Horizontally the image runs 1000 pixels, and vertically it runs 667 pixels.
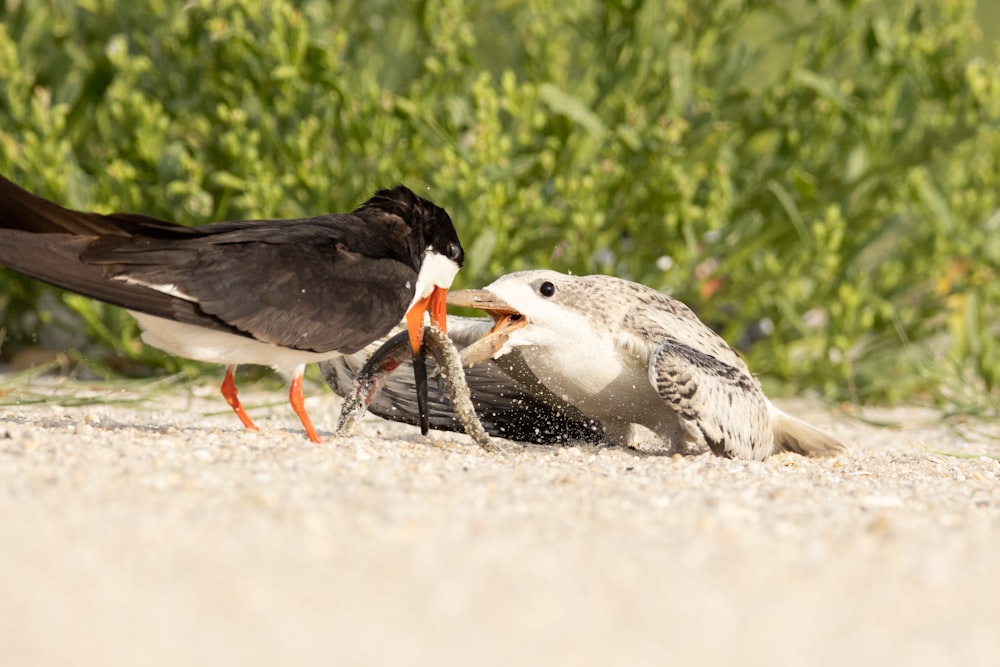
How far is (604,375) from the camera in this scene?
4.50 m

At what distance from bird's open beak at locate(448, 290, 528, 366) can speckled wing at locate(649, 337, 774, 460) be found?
20.6 inches

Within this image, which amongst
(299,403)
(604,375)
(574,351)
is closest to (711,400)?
(604,375)

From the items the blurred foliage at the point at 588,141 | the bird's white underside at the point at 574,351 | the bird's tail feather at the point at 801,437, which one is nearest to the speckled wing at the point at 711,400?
the bird's white underside at the point at 574,351

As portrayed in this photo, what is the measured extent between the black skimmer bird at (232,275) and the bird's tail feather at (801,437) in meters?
1.45

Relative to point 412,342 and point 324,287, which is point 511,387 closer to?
point 412,342

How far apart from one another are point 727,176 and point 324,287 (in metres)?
2.75

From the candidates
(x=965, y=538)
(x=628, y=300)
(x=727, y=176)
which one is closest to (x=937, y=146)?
(x=727, y=176)

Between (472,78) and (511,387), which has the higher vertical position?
(472,78)

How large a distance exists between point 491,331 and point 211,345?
997mm

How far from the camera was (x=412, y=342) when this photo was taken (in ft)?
14.7

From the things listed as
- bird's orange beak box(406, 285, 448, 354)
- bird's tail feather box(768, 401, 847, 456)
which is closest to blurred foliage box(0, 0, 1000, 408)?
bird's orange beak box(406, 285, 448, 354)

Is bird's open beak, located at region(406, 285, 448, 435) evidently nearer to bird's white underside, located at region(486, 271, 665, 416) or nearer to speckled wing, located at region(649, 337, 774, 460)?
bird's white underside, located at region(486, 271, 665, 416)

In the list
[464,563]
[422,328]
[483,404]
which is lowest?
[464,563]

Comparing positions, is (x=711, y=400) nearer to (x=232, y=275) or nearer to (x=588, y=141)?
(x=232, y=275)
